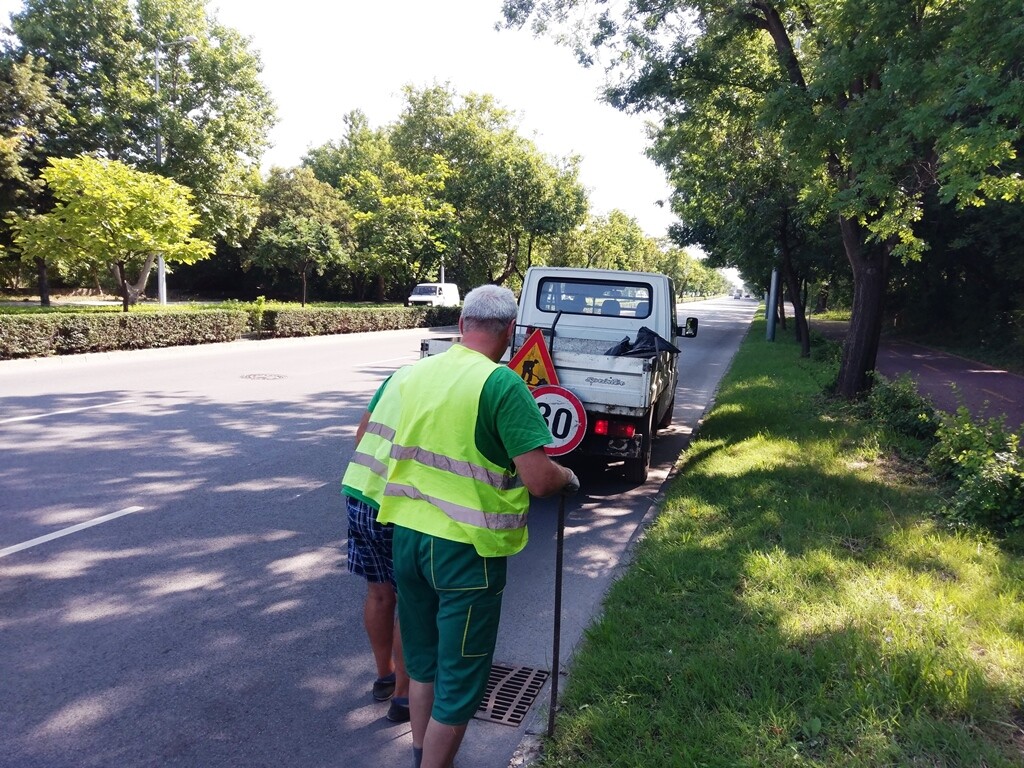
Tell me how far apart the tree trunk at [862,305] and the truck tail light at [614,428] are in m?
6.60

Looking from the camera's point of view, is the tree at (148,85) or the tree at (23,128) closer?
the tree at (23,128)

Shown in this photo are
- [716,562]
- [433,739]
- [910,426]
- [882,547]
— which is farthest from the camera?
[910,426]

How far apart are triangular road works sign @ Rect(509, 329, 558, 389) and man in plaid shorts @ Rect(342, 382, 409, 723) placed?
2635mm

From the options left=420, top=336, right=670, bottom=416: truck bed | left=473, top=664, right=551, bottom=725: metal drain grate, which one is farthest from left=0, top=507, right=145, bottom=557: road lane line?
left=473, top=664, right=551, bottom=725: metal drain grate

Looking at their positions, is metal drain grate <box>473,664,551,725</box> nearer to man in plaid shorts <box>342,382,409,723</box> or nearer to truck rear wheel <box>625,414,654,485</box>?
man in plaid shorts <box>342,382,409,723</box>

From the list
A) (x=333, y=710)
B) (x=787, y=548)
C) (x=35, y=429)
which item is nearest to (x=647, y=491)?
(x=787, y=548)

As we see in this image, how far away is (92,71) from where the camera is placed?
30.6 meters

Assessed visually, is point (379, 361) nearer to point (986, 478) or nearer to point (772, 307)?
point (986, 478)

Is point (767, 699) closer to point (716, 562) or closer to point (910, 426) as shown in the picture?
point (716, 562)

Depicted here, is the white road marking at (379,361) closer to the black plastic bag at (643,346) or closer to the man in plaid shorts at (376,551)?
the black plastic bag at (643,346)

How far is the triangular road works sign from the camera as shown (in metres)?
5.67

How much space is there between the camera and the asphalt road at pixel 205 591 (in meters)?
3.06

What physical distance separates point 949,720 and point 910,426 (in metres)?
6.94

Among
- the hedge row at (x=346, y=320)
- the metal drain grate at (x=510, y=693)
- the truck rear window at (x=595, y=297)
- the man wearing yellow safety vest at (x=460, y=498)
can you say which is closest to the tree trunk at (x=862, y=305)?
the truck rear window at (x=595, y=297)
